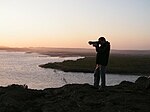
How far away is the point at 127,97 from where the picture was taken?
37.9ft

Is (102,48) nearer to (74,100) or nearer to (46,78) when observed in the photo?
(74,100)

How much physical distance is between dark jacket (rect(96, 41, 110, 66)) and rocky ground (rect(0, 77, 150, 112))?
1168mm

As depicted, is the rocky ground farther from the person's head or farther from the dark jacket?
the person's head

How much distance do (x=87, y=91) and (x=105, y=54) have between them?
1.83 meters

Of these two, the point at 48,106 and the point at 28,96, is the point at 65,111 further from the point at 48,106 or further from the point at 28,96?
the point at 28,96

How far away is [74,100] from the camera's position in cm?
1170

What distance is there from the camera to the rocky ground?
1055 cm

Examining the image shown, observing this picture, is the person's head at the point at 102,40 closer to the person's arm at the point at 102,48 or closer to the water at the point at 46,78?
the person's arm at the point at 102,48

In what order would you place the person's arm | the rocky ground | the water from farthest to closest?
the water
the person's arm
the rocky ground

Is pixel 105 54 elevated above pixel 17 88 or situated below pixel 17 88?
above

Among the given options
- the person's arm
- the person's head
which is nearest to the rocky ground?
the person's arm

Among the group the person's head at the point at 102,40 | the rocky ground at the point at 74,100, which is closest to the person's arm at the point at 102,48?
the person's head at the point at 102,40

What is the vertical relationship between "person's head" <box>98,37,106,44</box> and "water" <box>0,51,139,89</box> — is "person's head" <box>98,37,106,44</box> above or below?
above

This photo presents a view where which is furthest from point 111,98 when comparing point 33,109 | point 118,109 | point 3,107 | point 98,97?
point 3,107
